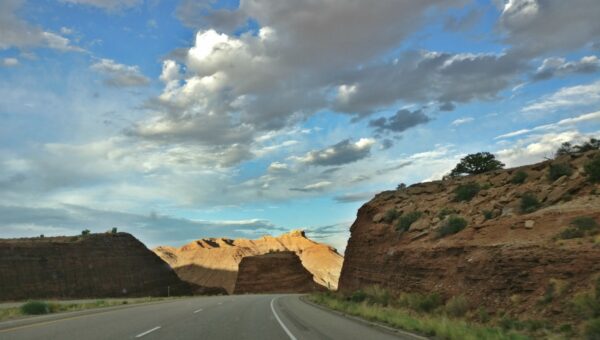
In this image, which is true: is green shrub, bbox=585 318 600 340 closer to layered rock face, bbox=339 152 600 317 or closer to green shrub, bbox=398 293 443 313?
layered rock face, bbox=339 152 600 317

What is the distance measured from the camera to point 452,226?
2617 centimetres

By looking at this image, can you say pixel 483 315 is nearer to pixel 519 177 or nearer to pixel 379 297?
pixel 379 297

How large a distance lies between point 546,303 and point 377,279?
20.2 m

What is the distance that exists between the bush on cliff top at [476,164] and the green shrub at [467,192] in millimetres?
9280

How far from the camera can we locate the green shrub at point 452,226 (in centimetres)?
2589

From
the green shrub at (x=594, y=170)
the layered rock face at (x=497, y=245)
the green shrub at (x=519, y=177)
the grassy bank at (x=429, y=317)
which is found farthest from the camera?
the green shrub at (x=519, y=177)

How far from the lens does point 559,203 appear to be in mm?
21797

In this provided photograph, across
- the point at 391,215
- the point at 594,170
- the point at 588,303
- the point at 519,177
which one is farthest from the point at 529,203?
the point at 391,215

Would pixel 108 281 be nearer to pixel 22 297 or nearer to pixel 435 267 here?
pixel 22 297

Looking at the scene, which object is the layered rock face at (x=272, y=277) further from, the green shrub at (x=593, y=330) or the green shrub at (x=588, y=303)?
the green shrub at (x=593, y=330)

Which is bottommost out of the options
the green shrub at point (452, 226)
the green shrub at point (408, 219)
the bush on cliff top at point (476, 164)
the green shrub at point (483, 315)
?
the green shrub at point (483, 315)

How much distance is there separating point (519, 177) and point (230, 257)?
133 meters

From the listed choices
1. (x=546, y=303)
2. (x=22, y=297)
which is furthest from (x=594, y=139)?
(x=22, y=297)

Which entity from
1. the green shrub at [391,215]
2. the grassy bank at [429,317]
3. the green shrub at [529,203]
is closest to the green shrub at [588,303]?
the grassy bank at [429,317]
